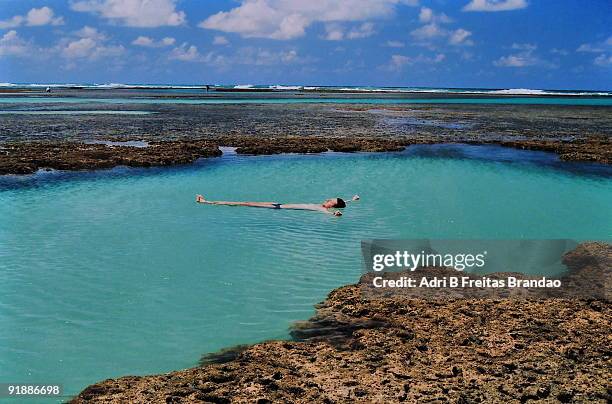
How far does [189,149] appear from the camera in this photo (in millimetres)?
34531

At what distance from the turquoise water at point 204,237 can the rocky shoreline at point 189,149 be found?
1979 mm

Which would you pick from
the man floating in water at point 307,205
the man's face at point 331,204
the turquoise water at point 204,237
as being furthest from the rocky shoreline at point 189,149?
the man's face at point 331,204

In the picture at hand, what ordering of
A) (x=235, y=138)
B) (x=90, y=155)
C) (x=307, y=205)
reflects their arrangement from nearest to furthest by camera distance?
(x=307, y=205) → (x=90, y=155) → (x=235, y=138)

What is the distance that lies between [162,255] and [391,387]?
8.90 m

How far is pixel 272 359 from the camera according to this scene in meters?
8.58

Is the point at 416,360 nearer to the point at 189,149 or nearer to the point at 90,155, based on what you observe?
the point at 90,155

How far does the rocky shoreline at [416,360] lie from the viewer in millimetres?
7520

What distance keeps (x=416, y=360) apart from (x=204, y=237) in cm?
950

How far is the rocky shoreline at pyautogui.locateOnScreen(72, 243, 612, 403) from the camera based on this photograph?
7.52 m

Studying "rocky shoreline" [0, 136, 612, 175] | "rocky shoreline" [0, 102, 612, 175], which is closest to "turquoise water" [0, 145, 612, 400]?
"rocky shoreline" [0, 136, 612, 175]

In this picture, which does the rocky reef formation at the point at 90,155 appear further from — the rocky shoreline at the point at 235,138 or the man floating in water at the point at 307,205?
the man floating in water at the point at 307,205

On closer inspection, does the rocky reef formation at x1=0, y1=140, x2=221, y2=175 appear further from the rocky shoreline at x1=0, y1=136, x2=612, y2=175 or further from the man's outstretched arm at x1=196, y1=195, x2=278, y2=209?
the man's outstretched arm at x1=196, y1=195, x2=278, y2=209

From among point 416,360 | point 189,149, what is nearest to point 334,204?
point 416,360

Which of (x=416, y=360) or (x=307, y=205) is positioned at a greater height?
(x=307, y=205)
